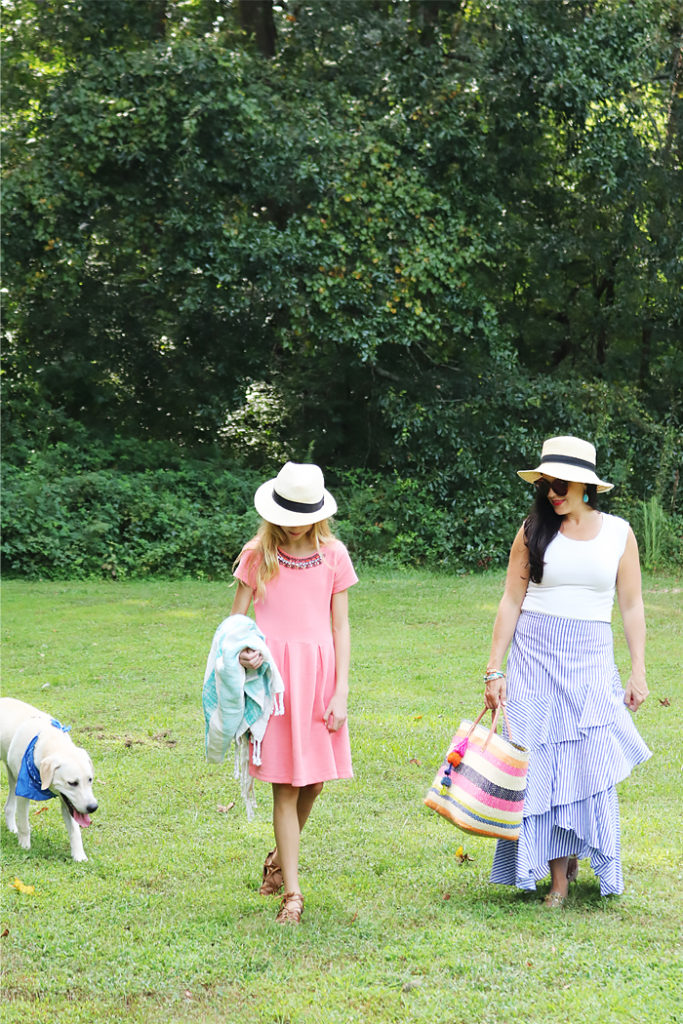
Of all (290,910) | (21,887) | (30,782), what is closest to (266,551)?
(290,910)

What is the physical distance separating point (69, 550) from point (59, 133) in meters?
5.53

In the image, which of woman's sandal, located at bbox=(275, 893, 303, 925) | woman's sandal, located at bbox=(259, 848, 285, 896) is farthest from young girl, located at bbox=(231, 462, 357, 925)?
woman's sandal, located at bbox=(259, 848, 285, 896)

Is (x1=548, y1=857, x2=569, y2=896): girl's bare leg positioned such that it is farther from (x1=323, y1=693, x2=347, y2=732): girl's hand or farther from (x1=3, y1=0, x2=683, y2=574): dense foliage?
(x1=3, y1=0, x2=683, y2=574): dense foliage

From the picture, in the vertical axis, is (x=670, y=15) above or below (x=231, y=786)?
above

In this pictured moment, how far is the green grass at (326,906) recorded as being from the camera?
366cm

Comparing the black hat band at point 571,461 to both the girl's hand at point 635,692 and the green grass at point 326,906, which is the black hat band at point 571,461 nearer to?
the girl's hand at point 635,692

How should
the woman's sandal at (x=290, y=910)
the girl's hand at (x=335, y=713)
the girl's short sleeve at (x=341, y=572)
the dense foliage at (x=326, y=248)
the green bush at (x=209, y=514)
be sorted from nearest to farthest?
the woman's sandal at (x=290, y=910) < the girl's hand at (x=335, y=713) < the girl's short sleeve at (x=341, y=572) < the green bush at (x=209, y=514) < the dense foliage at (x=326, y=248)

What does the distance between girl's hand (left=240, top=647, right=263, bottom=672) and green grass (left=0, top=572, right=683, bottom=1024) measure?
3.37 ft

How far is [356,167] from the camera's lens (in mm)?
14516

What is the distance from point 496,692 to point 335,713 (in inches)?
27.7

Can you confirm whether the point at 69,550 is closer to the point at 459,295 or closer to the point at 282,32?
the point at 459,295

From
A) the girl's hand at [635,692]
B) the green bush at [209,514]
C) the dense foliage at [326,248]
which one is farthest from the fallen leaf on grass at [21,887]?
the dense foliage at [326,248]

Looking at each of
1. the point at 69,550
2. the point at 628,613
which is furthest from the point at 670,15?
the point at 628,613

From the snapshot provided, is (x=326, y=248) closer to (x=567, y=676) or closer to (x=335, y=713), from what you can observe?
(x=567, y=676)
